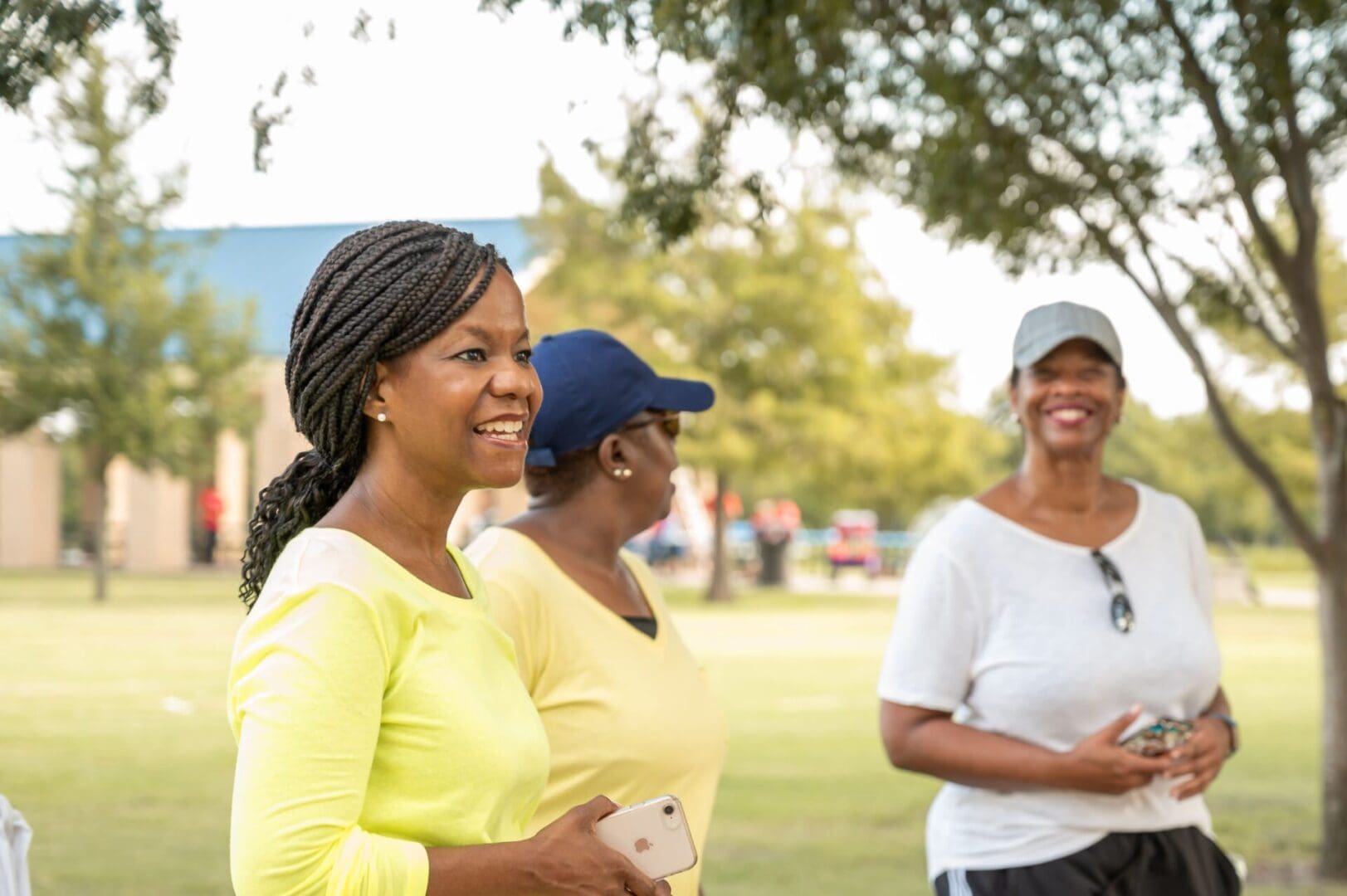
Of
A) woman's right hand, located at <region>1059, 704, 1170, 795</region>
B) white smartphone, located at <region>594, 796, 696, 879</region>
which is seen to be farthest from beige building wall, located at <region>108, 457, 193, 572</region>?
white smartphone, located at <region>594, 796, 696, 879</region>

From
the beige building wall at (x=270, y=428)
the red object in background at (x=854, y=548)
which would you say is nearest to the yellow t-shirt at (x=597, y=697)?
the beige building wall at (x=270, y=428)

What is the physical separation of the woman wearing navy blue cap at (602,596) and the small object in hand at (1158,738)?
0.90 meters

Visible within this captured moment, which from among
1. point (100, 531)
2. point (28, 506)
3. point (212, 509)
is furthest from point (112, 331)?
point (28, 506)

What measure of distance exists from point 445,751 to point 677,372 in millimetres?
32030

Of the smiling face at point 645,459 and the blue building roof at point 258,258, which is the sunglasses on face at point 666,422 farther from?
the blue building roof at point 258,258

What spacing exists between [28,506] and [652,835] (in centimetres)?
4622

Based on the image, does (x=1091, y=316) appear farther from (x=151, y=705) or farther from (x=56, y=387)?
(x=56, y=387)

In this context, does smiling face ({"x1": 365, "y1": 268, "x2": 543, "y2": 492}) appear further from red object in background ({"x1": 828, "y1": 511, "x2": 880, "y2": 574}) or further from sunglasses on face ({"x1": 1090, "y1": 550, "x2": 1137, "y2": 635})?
red object in background ({"x1": 828, "y1": 511, "x2": 880, "y2": 574})

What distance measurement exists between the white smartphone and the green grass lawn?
21.4 ft

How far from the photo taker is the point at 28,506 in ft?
148

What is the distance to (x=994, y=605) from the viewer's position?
378cm

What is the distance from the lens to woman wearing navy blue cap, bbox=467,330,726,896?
121 inches

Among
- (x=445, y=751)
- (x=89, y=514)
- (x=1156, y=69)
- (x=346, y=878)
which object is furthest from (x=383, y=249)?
(x=89, y=514)

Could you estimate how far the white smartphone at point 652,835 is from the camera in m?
2.21
